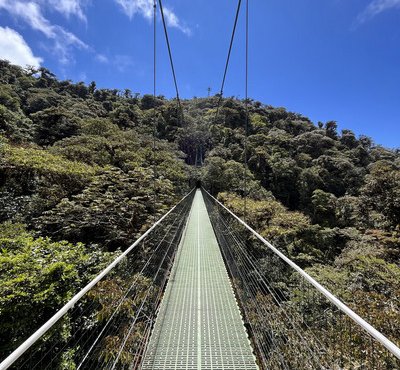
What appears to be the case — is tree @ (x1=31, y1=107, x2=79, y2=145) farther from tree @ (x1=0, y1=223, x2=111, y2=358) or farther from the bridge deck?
the bridge deck

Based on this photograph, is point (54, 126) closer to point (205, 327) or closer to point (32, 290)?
point (32, 290)

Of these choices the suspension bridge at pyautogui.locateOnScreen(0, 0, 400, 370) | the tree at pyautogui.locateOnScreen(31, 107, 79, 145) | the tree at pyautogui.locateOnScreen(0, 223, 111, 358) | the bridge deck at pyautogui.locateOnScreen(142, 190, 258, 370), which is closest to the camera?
the suspension bridge at pyautogui.locateOnScreen(0, 0, 400, 370)

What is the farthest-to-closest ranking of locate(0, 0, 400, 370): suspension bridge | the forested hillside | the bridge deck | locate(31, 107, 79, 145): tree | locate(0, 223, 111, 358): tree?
1. locate(31, 107, 79, 145): tree
2. the forested hillside
3. locate(0, 223, 111, 358): tree
4. the bridge deck
5. locate(0, 0, 400, 370): suspension bridge

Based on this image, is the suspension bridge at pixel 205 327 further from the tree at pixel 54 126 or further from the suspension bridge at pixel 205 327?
the tree at pixel 54 126

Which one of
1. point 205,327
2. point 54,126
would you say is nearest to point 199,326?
point 205,327

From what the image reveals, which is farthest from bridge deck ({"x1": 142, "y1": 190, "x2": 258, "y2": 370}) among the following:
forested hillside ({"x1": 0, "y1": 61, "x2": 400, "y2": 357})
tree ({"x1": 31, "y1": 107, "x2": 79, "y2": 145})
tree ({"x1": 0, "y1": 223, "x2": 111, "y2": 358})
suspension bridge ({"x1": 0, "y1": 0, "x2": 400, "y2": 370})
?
tree ({"x1": 31, "y1": 107, "x2": 79, "y2": 145})

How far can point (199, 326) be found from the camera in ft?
6.95

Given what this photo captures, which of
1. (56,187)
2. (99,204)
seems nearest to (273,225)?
(99,204)

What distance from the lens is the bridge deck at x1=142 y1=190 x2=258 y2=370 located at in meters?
A: 1.74

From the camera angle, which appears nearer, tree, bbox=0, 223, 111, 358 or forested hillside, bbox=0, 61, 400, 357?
tree, bbox=0, 223, 111, 358

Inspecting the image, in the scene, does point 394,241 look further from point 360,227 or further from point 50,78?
point 50,78

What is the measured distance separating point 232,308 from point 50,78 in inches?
1787

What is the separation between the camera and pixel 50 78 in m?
37.6

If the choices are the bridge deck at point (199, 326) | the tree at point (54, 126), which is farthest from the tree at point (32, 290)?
the tree at point (54, 126)
